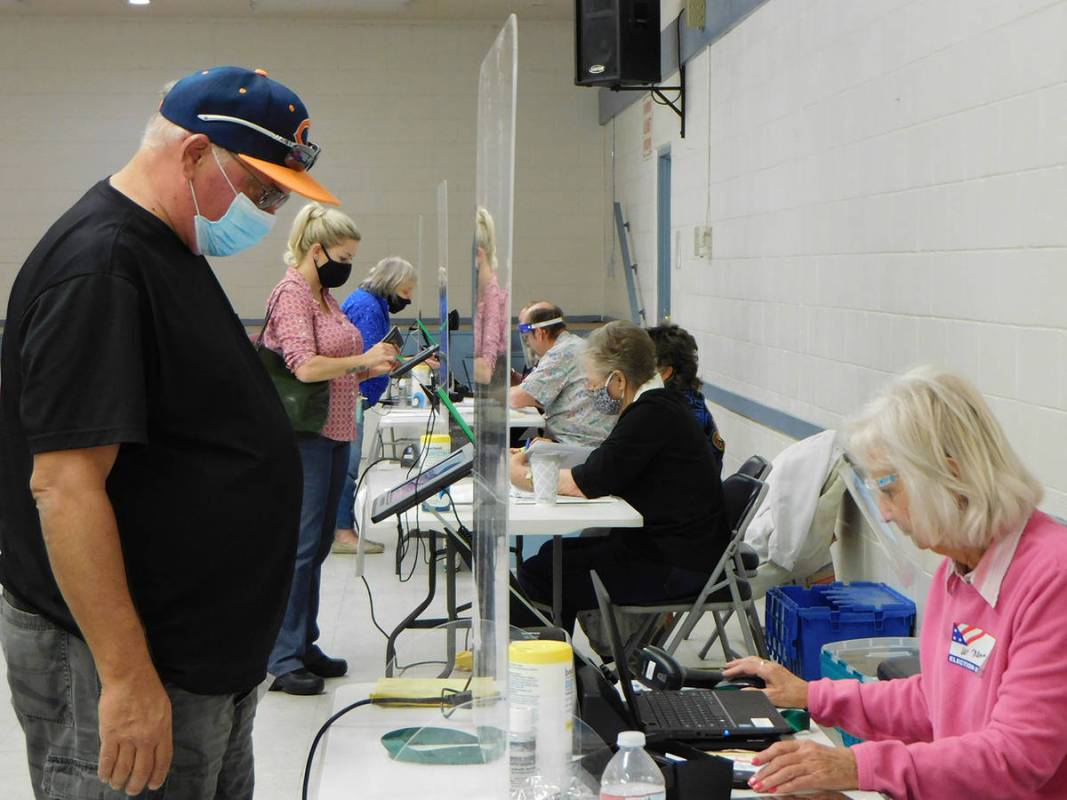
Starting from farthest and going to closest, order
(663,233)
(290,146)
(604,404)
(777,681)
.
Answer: (663,233), (604,404), (777,681), (290,146)

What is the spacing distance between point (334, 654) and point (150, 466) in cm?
300

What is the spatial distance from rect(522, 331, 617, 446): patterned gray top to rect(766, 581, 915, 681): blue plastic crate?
1.67 metres

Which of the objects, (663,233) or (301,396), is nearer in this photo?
(301,396)

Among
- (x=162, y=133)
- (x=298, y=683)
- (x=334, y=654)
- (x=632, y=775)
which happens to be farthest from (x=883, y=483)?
(x=334, y=654)

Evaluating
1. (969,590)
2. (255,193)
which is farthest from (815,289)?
(255,193)

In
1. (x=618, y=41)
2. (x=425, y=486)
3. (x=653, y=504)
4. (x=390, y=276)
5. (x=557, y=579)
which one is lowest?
(x=557, y=579)

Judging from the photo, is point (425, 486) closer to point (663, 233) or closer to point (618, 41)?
point (618, 41)

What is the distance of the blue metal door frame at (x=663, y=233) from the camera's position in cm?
784

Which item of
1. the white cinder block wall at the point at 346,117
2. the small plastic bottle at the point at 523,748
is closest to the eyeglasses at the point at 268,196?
the small plastic bottle at the point at 523,748

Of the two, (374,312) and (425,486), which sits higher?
(374,312)

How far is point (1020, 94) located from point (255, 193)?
83.1 inches

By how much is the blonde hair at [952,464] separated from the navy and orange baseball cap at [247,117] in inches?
33.1

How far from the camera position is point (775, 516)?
13.4ft

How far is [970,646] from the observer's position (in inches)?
66.1
